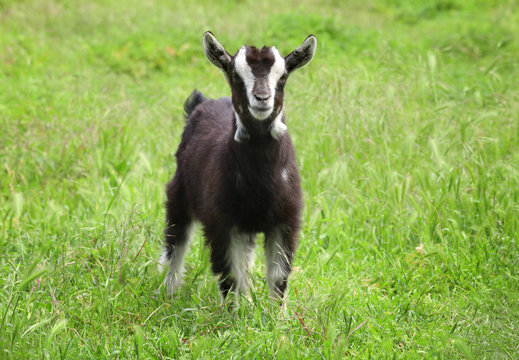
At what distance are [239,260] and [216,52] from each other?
1439 millimetres

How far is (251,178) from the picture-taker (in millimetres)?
3986

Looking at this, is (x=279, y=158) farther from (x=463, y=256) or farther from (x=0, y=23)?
(x=0, y=23)

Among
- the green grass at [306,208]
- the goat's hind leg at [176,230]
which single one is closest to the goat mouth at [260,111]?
the green grass at [306,208]

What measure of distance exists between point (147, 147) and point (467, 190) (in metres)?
3.66

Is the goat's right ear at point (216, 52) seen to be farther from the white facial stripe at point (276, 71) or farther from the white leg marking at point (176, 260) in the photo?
the white leg marking at point (176, 260)

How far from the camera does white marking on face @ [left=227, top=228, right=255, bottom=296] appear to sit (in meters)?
4.14

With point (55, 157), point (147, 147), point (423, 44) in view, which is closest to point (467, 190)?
point (147, 147)

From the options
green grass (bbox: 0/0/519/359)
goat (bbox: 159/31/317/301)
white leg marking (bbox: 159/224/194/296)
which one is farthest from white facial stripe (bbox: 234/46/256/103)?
white leg marking (bbox: 159/224/194/296)

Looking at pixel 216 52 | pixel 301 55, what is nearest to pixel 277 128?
pixel 301 55

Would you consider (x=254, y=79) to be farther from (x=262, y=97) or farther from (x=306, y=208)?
(x=306, y=208)

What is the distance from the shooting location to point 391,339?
377 centimetres

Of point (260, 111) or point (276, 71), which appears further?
point (276, 71)

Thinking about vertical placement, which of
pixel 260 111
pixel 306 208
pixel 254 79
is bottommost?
pixel 306 208

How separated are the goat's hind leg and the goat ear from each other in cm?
152
